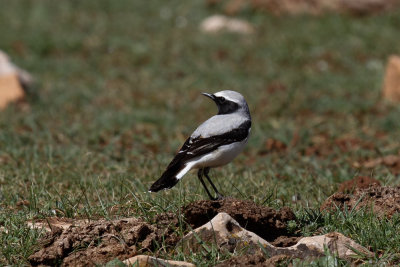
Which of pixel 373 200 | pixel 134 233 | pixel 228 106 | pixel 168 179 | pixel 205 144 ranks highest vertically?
pixel 228 106

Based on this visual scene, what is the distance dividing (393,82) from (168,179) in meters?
7.55

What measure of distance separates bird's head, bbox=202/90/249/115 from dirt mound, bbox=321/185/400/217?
119 cm

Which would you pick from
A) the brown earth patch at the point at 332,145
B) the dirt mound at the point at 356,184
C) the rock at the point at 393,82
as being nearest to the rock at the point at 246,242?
the dirt mound at the point at 356,184

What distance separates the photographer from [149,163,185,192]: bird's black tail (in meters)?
5.34

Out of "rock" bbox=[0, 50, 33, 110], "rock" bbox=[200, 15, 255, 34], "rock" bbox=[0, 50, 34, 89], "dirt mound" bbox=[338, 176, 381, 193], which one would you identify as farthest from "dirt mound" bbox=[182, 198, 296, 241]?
"rock" bbox=[200, 15, 255, 34]

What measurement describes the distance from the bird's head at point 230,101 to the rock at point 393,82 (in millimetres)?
6569

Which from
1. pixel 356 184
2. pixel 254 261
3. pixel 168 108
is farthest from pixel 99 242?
pixel 168 108

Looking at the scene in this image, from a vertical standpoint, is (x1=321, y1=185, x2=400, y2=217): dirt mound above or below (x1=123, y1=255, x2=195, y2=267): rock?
below

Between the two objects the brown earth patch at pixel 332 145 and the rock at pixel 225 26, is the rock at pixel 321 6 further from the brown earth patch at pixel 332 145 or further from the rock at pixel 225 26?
the brown earth patch at pixel 332 145

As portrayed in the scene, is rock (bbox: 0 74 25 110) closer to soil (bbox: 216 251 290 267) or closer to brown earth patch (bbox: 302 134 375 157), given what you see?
brown earth patch (bbox: 302 134 375 157)

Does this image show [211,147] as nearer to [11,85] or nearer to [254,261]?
[254,261]

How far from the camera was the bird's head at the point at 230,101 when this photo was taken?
594 cm

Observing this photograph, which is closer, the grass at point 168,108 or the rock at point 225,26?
the grass at point 168,108

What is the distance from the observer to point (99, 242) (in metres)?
4.59
